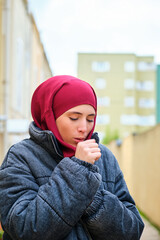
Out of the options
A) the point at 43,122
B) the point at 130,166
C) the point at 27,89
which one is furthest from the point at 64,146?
the point at 27,89

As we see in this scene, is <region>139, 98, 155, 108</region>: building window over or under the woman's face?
under

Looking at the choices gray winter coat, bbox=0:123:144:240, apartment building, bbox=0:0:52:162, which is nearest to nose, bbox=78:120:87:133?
gray winter coat, bbox=0:123:144:240

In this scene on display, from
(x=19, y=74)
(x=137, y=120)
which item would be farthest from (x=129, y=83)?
(x=19, y=74)

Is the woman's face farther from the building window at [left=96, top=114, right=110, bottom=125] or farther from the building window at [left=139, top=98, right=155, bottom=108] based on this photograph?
the building window at [left=139, top=98, right=155, bottom=108]

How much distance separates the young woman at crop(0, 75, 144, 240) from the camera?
150cm

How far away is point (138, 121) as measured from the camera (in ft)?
164

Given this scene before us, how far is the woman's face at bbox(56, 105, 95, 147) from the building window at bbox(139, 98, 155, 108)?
49.7 meters

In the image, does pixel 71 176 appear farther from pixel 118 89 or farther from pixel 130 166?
pixel 118 89

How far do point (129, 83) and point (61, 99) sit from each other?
48.2m

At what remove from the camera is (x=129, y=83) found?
49.3 m

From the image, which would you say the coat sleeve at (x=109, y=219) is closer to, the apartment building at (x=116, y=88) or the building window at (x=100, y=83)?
the apartment building at (x=116, y=88)

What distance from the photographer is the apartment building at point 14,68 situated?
33.3 feet

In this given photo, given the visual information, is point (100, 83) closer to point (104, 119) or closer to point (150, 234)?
point (104, 119)

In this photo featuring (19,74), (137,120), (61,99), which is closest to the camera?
(61,99)
